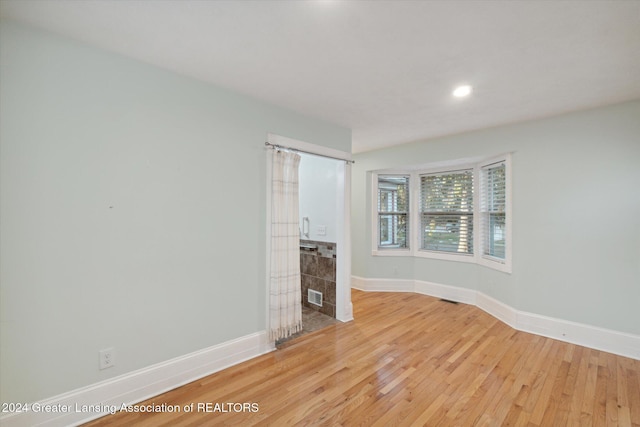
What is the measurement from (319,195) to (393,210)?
1778 millimetres

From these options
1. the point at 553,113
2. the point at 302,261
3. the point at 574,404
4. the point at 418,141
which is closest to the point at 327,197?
the point at 302,261

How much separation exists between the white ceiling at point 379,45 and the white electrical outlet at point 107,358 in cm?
205

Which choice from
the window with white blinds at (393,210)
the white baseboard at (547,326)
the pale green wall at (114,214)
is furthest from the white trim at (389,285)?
the pale green wall at (114,214)

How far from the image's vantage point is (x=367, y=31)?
→ 1.76m

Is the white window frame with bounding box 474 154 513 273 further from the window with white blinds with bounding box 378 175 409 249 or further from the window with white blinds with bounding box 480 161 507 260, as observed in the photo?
the window with white blinds with bounding box 378 175 409 249

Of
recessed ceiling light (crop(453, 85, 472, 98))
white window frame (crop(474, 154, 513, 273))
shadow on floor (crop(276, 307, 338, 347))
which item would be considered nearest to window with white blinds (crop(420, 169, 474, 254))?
white window frame (crop(474, 154, 513, 273))

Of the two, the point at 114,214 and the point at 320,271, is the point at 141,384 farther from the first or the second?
the point at 320,271

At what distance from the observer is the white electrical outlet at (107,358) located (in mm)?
1964

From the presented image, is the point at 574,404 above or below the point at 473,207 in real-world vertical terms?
below

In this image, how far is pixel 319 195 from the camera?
3.95 meters

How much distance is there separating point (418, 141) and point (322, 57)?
2835 millimetres

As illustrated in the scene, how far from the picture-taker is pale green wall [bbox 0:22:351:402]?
1.71 m

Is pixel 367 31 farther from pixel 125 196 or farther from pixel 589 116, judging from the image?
pixel 589 116

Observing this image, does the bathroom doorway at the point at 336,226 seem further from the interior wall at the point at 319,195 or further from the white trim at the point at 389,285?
the white trim at the point at 389,285
